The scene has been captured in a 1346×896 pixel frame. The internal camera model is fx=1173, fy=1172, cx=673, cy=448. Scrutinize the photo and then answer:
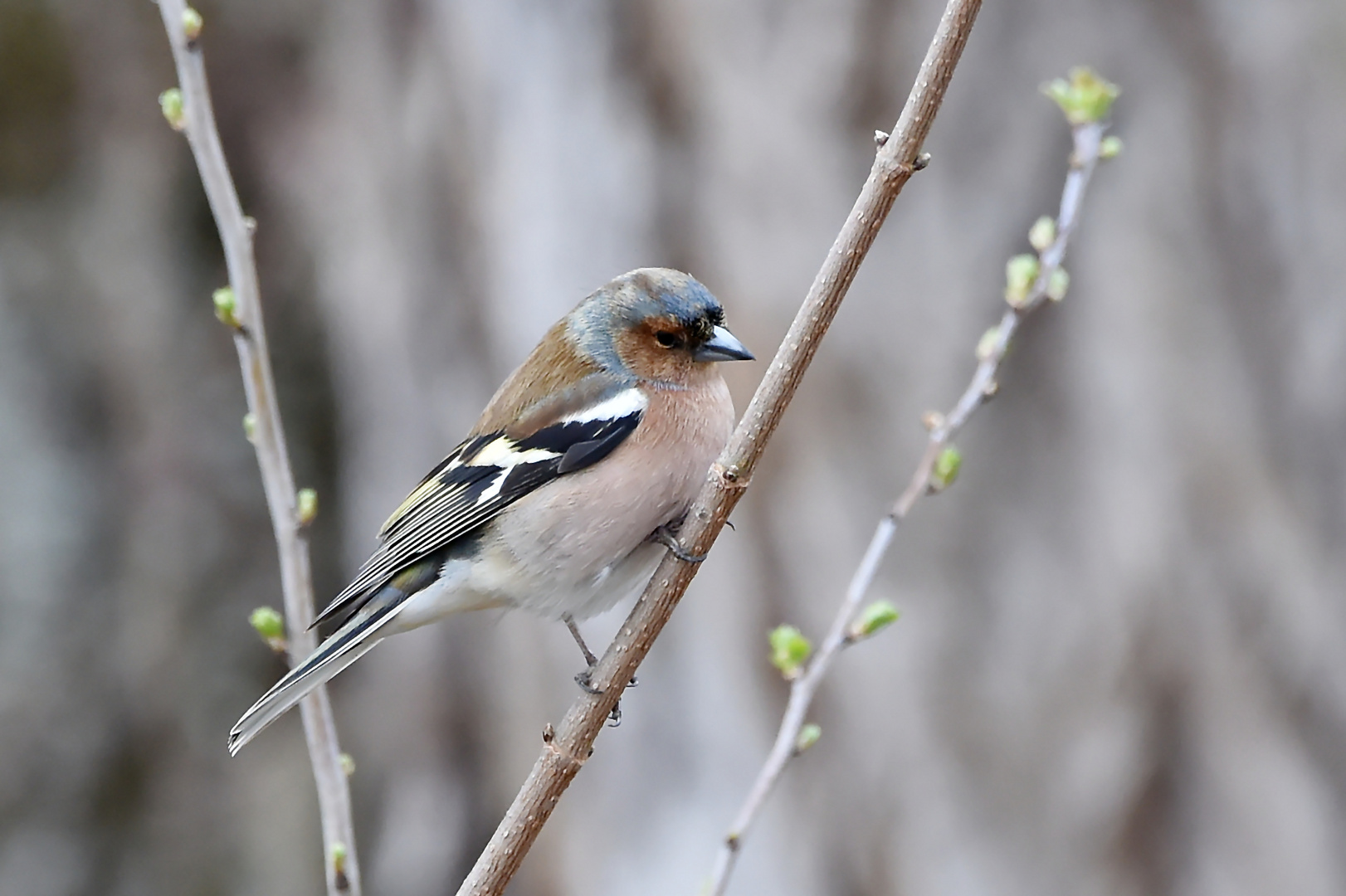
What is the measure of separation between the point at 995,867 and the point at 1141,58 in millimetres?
2160

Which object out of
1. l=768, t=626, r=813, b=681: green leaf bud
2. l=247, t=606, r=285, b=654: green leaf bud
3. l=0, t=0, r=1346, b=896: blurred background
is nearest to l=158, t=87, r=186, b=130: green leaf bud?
l=247, t=606, r=285, b=654: green leaf bud

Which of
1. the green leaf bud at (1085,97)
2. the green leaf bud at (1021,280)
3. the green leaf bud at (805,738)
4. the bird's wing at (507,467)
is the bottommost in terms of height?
the green leaf bud at (805,738)

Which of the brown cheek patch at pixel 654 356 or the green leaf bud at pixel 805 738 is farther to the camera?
the brown cheek patch at pixel 654 356

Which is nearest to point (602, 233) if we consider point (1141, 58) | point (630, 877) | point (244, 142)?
point (244, 142)

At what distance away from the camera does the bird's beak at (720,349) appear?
2.07 metres

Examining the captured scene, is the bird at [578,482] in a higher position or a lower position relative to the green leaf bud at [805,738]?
higher

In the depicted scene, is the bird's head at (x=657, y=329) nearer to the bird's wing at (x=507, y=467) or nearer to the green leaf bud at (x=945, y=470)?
the bird's wing at (x=507, y=467)

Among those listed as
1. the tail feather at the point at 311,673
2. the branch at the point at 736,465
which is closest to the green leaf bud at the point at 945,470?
the branch at the point at 736,465

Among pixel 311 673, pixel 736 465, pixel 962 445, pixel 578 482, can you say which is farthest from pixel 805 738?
pixel 962 445

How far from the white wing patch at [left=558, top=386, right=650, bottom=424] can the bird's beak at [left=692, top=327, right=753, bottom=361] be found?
13cm

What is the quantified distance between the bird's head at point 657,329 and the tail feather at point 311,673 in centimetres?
64

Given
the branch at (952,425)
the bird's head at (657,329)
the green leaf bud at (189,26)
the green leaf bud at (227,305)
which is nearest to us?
the green leaf bud at (189,26)

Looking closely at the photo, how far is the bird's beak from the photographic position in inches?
81.7

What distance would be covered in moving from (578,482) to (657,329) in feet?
1.09
